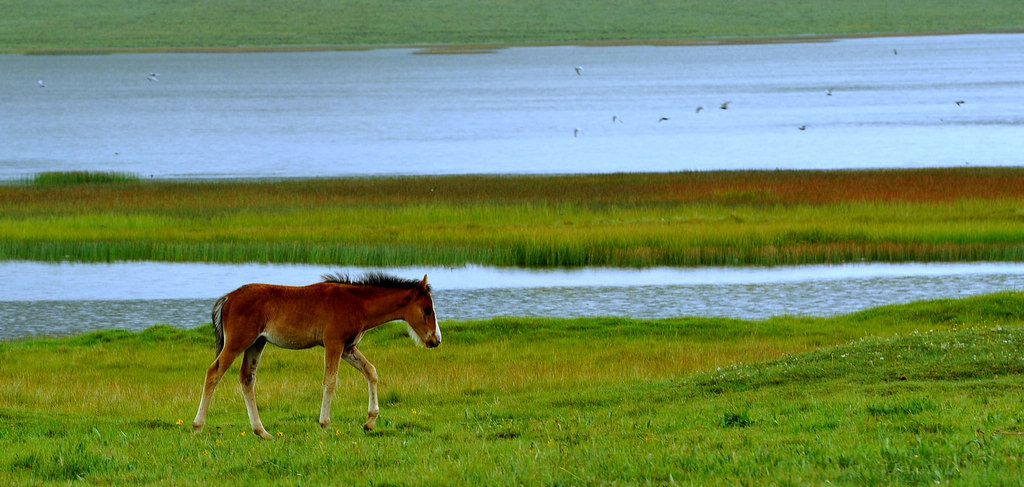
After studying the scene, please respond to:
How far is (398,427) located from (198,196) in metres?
37.7

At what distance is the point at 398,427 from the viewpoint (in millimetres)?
13859

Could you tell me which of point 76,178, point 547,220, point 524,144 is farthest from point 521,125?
point 547,220

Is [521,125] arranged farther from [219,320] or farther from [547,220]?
[219,320]

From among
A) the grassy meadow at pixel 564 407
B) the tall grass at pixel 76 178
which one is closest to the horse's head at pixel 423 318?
the grassy meadow at pixel 564 407

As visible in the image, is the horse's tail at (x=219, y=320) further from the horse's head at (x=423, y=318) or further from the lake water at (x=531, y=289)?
the lake water at (x=531, y=289)

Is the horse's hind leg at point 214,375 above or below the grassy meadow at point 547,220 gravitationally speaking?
below

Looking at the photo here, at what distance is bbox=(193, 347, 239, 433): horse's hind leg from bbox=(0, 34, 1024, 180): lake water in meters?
58.2

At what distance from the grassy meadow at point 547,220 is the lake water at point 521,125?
20502 millimetres

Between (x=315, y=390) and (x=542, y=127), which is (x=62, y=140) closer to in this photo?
(x=542, y=127)

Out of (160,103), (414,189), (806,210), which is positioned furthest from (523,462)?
(160,103)

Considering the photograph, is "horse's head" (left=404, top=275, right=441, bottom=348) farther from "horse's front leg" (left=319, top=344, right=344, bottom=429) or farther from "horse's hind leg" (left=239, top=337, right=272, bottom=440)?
"horse's hind leg" (left=239, top=337, right=272, bottom=440)

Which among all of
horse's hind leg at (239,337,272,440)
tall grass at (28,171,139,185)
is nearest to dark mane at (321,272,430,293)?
horse's hind leg at (239,337,272,440)

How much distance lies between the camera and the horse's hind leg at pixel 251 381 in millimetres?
13008

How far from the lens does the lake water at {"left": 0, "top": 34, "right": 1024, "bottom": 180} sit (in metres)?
78.7
